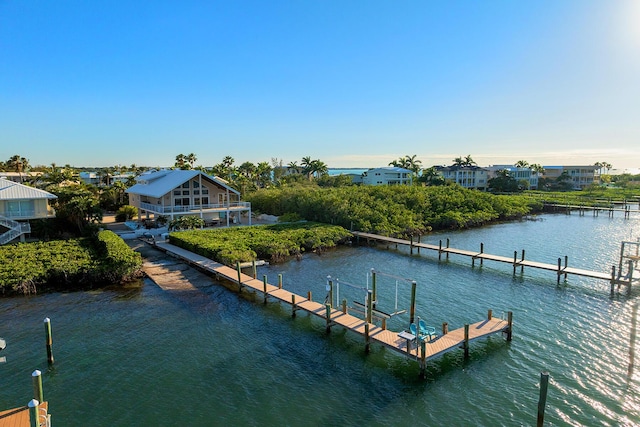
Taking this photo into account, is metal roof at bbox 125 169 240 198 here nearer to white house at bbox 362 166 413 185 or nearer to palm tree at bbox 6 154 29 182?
palm tree at bbox 6 154 29 182

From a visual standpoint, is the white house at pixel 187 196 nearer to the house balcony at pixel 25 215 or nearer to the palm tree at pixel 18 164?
the house balcony at pixel 25 215

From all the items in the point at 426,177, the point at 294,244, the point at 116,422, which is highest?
the point at 426,177

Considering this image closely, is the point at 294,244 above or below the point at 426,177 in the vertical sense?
below

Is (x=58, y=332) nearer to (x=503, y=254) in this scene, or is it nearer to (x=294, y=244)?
(x=294, y=244)

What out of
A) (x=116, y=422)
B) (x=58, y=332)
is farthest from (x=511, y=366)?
(x=58, y=332)

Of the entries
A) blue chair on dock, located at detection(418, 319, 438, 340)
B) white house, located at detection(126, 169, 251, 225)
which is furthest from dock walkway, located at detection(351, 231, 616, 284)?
blue chair on dock, located at detection(418, 319, 438, 340)

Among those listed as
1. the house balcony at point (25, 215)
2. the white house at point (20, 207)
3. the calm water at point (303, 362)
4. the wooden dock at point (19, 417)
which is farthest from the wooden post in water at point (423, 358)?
the house balcony at point (25, 215)

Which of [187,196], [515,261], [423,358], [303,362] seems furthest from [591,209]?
[303,362]
